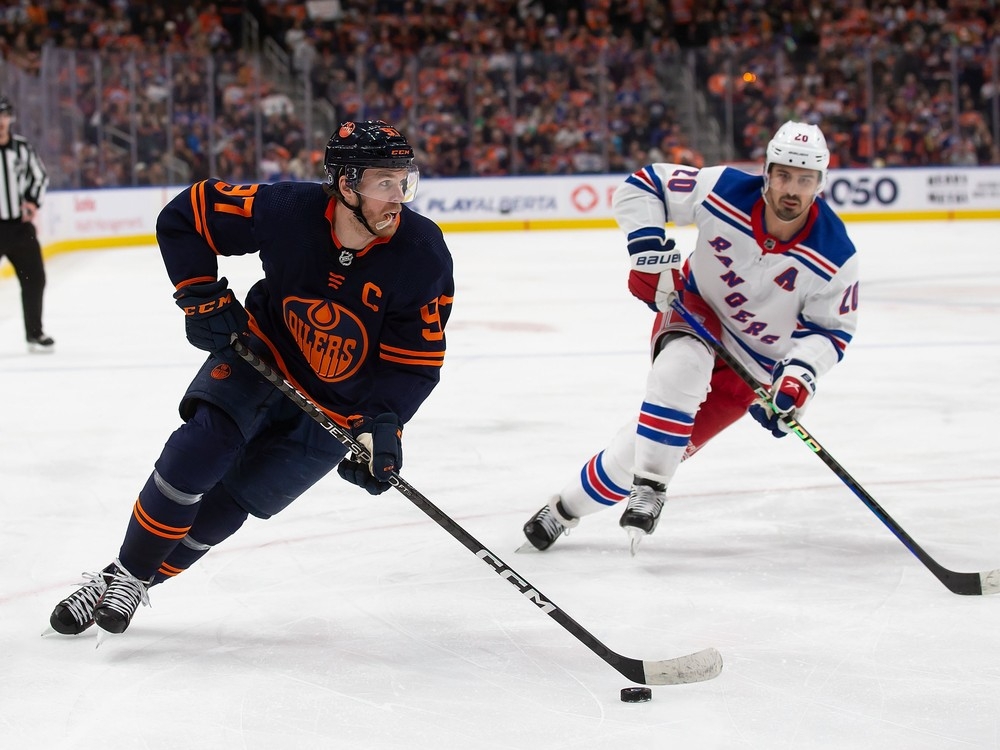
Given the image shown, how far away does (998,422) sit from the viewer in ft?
15.7

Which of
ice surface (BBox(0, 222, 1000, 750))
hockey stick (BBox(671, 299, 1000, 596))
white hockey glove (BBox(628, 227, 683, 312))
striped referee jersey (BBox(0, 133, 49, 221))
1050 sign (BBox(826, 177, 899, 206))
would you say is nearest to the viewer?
ice surface (BBox(0, 222, 1000, 750))

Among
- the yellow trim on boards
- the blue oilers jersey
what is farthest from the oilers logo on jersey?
the yellow trim on boards

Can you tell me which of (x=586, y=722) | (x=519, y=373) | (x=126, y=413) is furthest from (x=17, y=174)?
(x=586, y=722)

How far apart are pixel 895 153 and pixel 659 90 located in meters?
2.70

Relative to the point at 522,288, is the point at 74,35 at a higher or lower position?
higher

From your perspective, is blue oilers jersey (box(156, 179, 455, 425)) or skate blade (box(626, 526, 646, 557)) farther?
skate blade (box(626, 526, 646, 557))

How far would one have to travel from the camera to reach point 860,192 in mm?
14812

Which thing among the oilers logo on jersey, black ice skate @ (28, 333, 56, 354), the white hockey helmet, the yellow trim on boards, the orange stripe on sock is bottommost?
the yellow trim on boards

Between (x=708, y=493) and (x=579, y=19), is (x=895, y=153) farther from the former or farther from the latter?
(x=708, y=493)

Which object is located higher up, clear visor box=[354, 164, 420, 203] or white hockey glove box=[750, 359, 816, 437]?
clear visor box=[354, 164, 420, 203]

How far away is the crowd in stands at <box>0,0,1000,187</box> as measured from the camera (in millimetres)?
13547

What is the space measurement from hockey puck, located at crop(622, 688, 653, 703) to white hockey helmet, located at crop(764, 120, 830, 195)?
52.3 inches

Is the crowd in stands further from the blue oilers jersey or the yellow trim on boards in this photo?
the blue oilers jersey

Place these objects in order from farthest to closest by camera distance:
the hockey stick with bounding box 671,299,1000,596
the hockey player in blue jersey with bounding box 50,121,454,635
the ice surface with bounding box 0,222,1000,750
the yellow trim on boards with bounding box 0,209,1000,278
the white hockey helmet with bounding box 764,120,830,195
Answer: the yellow trim on boards with bounding box 0,209,1000,278 → the white hockey helmet with bounding box 764,120,830,195 → the hockey stick with bounding box 671,299,1000,596 → the hockey player in blue jersey with bounding box 50,121,454,635 → the ice surface with bounding box 0,222,1000,750
